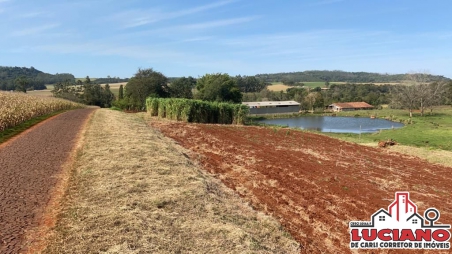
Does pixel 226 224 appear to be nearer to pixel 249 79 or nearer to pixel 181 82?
pixel 181 82

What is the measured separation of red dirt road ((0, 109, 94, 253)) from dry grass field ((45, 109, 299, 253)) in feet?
1.44

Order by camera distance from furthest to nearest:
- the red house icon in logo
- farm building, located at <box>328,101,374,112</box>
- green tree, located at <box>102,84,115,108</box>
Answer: farm building, located at <box>328,101,374,112</box>
green tree, located at <box>102,84,115,108</box>
the red house icon in logo

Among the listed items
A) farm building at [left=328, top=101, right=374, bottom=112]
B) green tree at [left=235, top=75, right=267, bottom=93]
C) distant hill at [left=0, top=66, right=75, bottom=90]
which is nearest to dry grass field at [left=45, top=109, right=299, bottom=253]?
farm building at [left=328, top=101, right=374, bottom=112]

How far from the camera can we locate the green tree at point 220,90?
64.1 metres

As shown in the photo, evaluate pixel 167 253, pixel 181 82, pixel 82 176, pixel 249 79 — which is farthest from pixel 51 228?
pixel 249 79

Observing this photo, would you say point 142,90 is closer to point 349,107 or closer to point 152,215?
point 152,215

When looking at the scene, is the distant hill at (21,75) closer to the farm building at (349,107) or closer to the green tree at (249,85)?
the green tree at (249,85)

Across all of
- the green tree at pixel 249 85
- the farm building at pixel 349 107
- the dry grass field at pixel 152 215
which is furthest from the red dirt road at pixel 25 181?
the green tree at pixel 249 85

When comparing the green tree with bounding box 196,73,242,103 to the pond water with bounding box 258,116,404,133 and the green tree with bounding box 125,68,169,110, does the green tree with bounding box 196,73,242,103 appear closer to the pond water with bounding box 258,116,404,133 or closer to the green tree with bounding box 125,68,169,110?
the green tree with bounding box 125,68,169,110

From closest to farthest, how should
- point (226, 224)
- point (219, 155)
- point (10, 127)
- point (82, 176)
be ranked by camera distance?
point (226, 224) → point (82, 176) → point (219, 155) → point (10, 127)

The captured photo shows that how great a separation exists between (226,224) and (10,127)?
13792 millimetres

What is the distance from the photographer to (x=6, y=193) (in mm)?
5637

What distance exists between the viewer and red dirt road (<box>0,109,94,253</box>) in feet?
14.3

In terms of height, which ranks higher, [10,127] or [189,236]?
[10,127]
